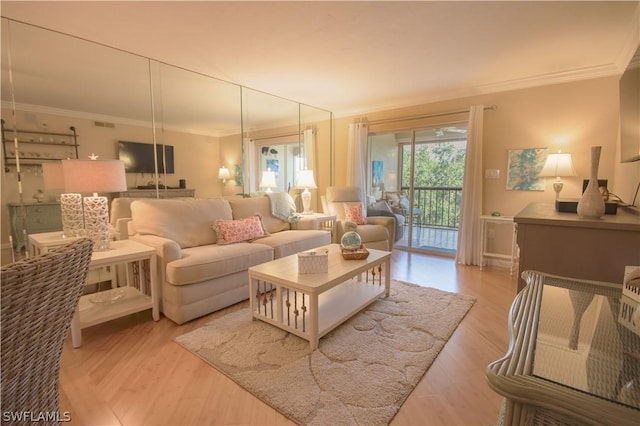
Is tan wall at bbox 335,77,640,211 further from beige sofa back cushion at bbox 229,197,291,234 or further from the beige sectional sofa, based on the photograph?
beige sofa back cushion at bbox 229,197,291,234

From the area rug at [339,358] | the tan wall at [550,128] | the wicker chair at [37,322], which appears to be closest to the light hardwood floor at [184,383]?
the area rug at [339,358]

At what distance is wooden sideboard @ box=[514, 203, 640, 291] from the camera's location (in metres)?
1.33

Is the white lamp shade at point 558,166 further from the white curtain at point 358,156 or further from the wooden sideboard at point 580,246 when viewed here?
the white curtain at point 358,156

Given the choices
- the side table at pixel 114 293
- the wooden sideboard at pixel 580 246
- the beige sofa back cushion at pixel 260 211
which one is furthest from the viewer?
the beige sofa back cushion at pixel 260 211

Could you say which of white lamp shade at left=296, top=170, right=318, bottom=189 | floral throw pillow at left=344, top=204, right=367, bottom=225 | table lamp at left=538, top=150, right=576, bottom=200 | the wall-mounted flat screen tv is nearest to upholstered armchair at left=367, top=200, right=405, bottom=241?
floral throw pillow at left=344, top=204, right=367, bottom=225

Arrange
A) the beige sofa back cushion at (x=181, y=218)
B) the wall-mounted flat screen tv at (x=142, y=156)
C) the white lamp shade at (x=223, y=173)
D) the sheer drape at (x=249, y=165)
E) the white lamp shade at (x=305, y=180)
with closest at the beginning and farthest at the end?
the beige sofa back cushion at (x=181, y=218)
the wall-mounted flat screen tv at (x=142, y=156)
the white lamp shade at (x=223, y=173)
the sheer drape at (x=249, y=165)
the white lamp shade at (x=305, y=180)

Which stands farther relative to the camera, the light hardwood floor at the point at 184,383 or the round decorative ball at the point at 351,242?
the round decorative ball at the point at 351,242

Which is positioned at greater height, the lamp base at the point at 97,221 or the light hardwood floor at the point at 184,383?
the lamp base at the point at 97,221

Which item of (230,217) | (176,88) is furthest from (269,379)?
(176,88)

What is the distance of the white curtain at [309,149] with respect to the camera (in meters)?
5.21

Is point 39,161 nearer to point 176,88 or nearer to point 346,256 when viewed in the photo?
point 176,88

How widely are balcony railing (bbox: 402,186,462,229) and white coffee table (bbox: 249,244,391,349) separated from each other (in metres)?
2.48

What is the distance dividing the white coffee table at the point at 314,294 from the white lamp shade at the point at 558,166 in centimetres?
225

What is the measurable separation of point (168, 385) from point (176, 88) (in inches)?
121
